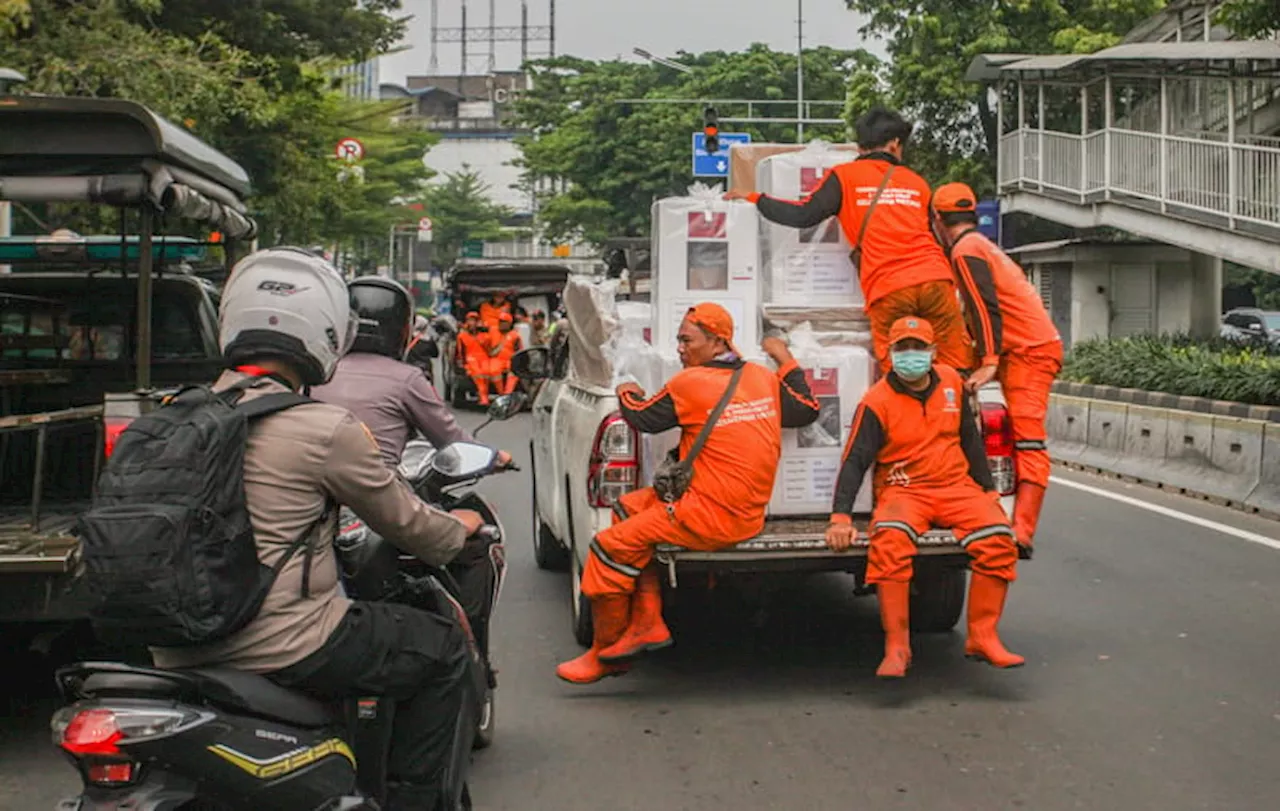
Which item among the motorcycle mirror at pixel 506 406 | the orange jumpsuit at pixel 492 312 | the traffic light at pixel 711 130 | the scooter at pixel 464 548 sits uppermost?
the traffic light at pixel 711 130

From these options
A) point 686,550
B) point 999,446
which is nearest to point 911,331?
point 999,446

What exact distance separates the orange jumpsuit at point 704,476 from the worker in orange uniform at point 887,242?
828 millimetres

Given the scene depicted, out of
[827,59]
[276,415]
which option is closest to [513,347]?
[276,415]

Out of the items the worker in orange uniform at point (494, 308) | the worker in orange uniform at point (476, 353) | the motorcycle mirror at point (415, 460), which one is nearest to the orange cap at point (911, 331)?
the motorcycle mirror at point (415, 460)

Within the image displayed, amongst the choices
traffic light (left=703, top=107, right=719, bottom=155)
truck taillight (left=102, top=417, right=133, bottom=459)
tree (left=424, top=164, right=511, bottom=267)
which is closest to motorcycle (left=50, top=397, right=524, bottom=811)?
truck taillight (left=102, top=417, right=133, bottom=459)

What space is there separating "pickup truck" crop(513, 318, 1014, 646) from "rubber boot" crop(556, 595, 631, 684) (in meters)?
0.27

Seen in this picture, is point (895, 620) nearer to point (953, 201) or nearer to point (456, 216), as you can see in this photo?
point (953, 201)

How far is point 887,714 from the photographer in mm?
6434

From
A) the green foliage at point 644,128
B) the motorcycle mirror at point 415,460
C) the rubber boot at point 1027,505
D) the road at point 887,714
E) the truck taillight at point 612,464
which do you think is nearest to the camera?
the motorcycle mirror at point 415,460

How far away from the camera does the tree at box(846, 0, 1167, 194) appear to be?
33.6 m

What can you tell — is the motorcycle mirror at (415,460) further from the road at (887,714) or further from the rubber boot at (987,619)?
the rubber boot at (987,619)

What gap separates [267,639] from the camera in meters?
3.44

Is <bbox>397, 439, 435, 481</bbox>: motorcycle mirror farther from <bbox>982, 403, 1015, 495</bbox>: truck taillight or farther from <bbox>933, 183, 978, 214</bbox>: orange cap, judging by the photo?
<bbox>933, 183, 978, 214</bbox>: orange cap

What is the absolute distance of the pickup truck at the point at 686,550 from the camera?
6688 millimetres
